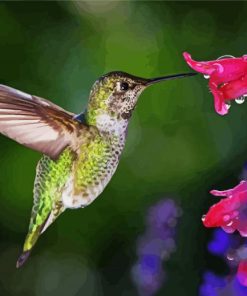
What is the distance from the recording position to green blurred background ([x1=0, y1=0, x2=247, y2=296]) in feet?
6.53

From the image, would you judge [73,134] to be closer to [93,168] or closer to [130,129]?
[93,168]

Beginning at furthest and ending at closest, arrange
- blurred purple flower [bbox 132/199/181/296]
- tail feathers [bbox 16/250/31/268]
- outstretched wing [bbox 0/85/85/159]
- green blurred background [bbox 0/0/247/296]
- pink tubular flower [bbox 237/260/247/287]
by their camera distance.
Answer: green blurred background [bbox 0/0/247/296] → blurred purple flower [bbox 132/199/181/296] → tail feathers [bbox 16/250/31/268] → outstretched wing [bbox 0/85/85/159] → pink tubular flower [bbox 237/260/247/287]

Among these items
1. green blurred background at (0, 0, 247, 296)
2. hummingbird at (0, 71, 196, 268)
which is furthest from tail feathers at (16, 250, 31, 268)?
green blurred background at (0, 0, 247, 296)

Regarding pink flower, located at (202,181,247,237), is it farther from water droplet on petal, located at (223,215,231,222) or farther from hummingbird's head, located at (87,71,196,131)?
hummingbird's head, located at (87,71,196,131)

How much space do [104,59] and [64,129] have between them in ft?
3.68

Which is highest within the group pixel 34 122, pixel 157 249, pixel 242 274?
pixel 34 122

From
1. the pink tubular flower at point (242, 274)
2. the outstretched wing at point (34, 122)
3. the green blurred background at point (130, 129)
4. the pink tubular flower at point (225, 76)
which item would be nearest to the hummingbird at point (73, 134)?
the outstretched wing at point (34, 122)

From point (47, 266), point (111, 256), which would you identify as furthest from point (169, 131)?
point (47, 266)

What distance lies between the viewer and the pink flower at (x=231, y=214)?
698mm

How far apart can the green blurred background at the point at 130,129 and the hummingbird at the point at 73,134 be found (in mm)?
884

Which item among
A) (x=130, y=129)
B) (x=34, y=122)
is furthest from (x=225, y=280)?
(x=130, y=129)

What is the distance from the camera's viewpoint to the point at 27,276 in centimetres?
211

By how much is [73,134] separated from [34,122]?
0.07m

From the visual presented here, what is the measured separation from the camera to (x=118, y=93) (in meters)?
0.95
